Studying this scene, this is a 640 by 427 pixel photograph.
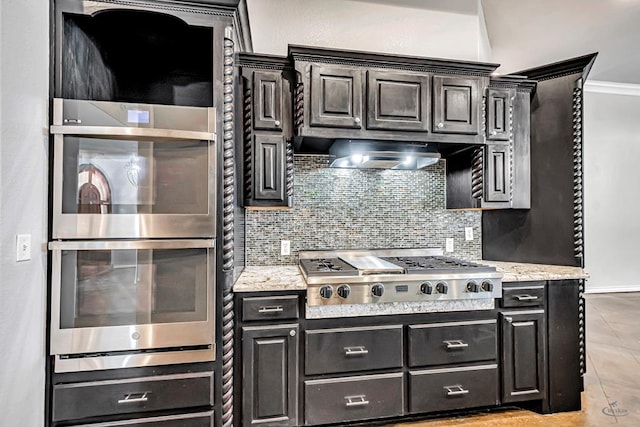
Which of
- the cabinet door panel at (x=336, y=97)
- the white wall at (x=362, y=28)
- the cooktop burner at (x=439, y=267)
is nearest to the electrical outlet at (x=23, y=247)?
the cabinet door panel at (x=336, y=97)

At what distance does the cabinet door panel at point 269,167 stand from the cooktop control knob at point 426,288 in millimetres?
1104

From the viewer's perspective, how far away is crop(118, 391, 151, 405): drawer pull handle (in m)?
1.76

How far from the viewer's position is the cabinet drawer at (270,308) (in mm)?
2006

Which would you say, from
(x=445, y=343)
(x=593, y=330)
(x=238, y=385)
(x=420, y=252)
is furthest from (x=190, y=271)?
(x=593, y=330)

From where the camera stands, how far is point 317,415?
2.05m

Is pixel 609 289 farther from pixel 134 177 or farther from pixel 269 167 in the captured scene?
pixel 134 177

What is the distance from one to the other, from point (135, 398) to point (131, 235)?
0.84 metres

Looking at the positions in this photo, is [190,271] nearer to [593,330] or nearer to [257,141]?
[257,141]

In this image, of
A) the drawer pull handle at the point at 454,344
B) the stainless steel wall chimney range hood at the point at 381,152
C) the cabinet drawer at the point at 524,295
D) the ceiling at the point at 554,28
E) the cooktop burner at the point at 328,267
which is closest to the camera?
the cooktop burner at the point at 328,267

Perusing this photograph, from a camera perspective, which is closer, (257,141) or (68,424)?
(68,424)

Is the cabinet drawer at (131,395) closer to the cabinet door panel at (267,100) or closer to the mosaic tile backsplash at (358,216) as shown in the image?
the mosaic tile backsplash at (358,216)

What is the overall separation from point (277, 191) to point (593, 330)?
4.04 meters

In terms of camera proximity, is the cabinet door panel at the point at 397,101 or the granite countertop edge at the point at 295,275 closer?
the granite countertop edge at the point at 295,275

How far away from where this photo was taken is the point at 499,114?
2697mm
